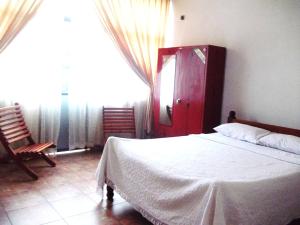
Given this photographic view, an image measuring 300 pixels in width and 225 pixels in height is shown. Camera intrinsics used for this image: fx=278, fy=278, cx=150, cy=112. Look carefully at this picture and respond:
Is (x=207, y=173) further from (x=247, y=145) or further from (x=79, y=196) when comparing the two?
(x=79, y=196)

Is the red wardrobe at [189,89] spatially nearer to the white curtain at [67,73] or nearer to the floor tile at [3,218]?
the white curtain at [67,73]

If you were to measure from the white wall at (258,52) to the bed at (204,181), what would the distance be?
582mm

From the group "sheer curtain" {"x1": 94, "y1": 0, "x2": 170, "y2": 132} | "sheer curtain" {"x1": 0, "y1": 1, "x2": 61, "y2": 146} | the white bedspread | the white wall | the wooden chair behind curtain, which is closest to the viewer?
the white bedspread

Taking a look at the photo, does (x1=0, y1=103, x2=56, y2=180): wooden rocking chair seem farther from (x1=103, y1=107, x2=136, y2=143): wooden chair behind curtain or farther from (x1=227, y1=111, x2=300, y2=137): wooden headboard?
(x1=227, y1=111, x2=300, y2=137): wooden headboard

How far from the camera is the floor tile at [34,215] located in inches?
89.4

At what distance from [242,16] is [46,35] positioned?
→ 2.59 meters

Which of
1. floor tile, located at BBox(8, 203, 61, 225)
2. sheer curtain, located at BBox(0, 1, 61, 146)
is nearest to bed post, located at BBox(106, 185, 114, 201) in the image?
floor tile, located at BBox(8, 203, 61, 225)

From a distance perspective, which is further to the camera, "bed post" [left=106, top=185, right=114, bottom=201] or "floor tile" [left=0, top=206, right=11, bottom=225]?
"bed post" [left=106, top=185, right=114, bottom=201]

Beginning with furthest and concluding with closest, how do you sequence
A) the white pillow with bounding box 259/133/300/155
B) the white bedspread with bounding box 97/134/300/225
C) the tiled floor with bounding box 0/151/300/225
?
the white pillow with bounding box 259/133/300/155 → the tiled floor with bounding box 0/151/300/225 → the white bedspread with bounding box 97/134/300/225

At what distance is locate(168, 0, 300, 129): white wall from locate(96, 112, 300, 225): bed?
0.58 meters

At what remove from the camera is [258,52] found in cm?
337

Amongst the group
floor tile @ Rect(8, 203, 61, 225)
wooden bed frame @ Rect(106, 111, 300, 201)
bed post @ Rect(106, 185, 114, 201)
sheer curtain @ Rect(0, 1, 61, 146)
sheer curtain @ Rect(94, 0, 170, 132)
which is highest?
sheer curtain @ Rect(94, 0, 170, 132)

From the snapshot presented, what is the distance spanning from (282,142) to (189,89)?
4.87 ft

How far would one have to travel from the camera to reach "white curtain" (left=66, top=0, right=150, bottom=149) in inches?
158
